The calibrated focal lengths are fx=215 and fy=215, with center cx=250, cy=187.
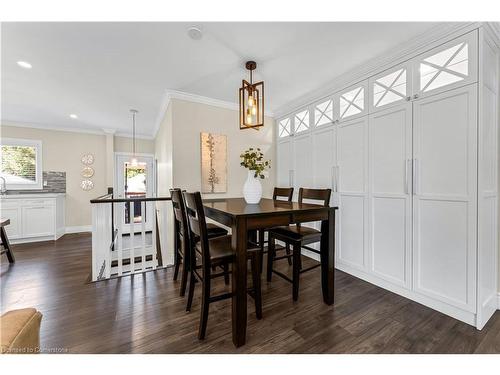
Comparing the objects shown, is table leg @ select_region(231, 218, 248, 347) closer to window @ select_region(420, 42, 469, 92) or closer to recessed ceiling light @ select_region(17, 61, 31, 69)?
window @ select_region(420, 42, 469, 92)

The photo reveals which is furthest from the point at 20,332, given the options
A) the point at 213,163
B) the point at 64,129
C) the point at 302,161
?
the point at 64,129

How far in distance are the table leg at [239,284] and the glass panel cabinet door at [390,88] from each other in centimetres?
193

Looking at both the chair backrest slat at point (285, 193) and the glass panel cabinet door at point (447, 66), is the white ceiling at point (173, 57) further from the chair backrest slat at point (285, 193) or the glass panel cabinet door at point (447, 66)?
A: the chair backrest slat at point (285, 193)

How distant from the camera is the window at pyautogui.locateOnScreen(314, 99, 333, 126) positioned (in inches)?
112

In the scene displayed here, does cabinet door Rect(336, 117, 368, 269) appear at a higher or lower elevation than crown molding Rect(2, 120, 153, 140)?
lower

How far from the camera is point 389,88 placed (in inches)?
85.7

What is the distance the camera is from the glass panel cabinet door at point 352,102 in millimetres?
2417

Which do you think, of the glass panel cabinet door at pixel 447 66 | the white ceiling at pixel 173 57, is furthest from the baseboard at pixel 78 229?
the glass panel cabinet door at pixel 447 66

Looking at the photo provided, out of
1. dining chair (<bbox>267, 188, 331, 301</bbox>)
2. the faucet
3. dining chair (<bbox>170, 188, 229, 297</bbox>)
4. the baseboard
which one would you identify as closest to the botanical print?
dining chair (<bbox>170, 188, 229, 297</bbox>)

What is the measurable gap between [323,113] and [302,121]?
1.43 ft

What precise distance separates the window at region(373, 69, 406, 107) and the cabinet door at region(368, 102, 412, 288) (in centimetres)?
11

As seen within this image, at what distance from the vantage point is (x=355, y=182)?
2.50 metres

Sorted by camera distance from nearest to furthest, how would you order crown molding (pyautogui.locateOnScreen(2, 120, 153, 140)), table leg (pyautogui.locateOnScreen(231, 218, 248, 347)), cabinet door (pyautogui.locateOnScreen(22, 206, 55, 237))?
table leg (pyautogui.locateOnScreen(231, 218, 248, 347)) → cabinet door (pyautogui.locateOnScreen(22, 206, 55, 237)) → crown molding (pyautogui.locateOnScreen(2, 120, 153, 140))
